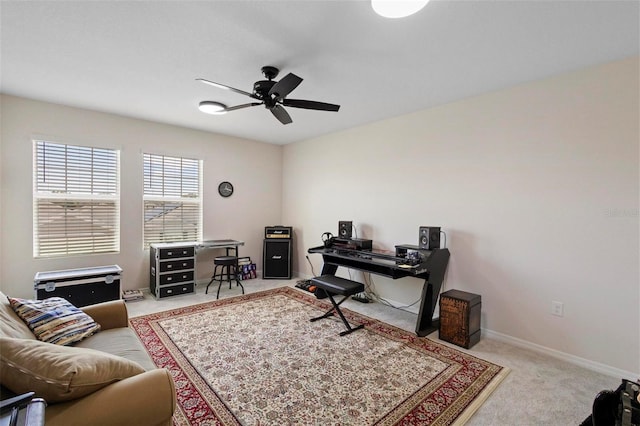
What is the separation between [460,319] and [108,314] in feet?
9.53

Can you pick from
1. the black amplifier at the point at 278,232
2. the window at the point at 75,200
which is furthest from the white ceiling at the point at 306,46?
the black amplifier at the point at 278,232

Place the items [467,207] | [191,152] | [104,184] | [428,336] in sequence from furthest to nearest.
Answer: [191,152] < [104,184] < [467,207] < [428,336]

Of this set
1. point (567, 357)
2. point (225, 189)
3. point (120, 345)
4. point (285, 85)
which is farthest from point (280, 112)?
point (567, 357)

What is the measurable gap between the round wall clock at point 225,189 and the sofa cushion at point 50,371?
3957 millimetres

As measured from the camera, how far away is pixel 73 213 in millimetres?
3727

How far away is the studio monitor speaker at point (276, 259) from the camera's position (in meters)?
5.11

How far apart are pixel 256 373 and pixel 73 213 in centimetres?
324

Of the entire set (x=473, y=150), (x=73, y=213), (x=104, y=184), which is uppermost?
(x=473, y=150)

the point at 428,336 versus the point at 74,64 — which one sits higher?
the point at 74,64

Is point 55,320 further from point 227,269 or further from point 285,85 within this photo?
point 227,269

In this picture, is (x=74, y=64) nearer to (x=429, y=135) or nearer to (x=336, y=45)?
(x=336, y=45)

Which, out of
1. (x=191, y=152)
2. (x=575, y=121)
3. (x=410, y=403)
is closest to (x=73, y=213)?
(x=191, y=152)

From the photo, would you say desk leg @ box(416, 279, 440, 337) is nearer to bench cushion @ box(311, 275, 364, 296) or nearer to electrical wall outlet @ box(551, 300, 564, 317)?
bench cushion @ box(311, 275, 364, 296)

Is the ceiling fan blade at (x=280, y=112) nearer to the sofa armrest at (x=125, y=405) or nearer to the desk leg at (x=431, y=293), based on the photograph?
the desk leg at (x=431, y=293)
